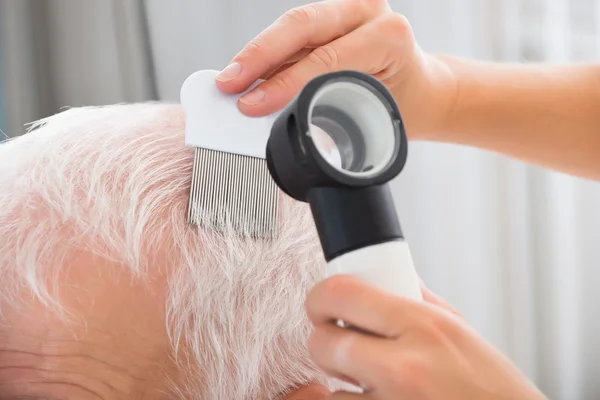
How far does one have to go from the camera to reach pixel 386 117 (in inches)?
17.8

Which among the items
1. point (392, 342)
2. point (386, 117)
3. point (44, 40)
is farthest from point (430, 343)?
point (44, 40)

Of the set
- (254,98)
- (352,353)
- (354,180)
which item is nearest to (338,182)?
(354,180)

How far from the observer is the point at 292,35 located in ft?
2.09

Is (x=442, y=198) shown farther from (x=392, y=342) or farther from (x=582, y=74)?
(x=392, y=342)

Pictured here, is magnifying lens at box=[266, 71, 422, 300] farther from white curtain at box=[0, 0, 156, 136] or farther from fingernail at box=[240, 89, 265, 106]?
white curtain at box=[0, 0, 156, 136]

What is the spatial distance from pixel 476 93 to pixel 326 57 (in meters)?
0.33

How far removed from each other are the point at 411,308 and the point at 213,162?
0.97 feet

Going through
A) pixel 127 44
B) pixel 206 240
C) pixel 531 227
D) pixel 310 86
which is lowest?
pixel 531 227

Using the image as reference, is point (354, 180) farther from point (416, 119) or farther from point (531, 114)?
point (531, 114)

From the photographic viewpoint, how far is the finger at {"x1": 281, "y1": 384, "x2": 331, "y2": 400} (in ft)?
2.28

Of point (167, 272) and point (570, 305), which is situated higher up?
point (167, 272)

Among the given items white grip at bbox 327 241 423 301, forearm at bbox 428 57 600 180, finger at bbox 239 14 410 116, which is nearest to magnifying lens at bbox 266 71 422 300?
white grip at bbox 327 241 423 301

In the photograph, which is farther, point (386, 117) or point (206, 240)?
point (206, 240)

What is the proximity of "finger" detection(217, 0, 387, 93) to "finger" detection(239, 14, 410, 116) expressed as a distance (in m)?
0.02
